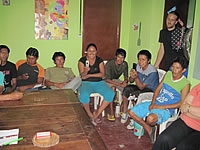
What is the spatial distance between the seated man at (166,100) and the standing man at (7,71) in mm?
1673

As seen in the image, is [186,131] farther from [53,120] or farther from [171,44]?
[171,44]

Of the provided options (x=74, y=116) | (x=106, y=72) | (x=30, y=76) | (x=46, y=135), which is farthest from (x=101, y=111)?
(x=46, y=135)

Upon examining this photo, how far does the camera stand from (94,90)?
3572 millimetres

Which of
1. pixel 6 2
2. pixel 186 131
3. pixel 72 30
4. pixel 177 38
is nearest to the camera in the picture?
pixel 186 131

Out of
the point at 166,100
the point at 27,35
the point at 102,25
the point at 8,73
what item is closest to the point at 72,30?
the point at 102,25

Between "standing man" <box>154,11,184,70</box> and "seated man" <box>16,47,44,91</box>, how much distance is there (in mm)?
1809

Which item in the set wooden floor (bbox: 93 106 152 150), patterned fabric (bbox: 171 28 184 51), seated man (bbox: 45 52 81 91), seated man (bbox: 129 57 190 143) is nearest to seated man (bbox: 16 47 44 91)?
seated man (bbox: 45 52 81 91)

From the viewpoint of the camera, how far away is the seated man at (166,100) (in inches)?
102

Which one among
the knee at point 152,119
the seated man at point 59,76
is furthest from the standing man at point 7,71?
the knee at point 152,119

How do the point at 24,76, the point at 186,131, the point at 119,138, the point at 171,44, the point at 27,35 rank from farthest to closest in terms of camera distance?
the point at 27,35 → the point at 24,76 → the point at 171,44 → the point at 119,138 → the point at 186,131

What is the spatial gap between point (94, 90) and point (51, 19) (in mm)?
1687

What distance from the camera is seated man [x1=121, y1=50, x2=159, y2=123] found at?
10.7 feet

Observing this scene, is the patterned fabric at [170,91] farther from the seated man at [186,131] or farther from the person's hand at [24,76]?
the person's hand at [24,76]

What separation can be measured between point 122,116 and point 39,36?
6.91 ft
